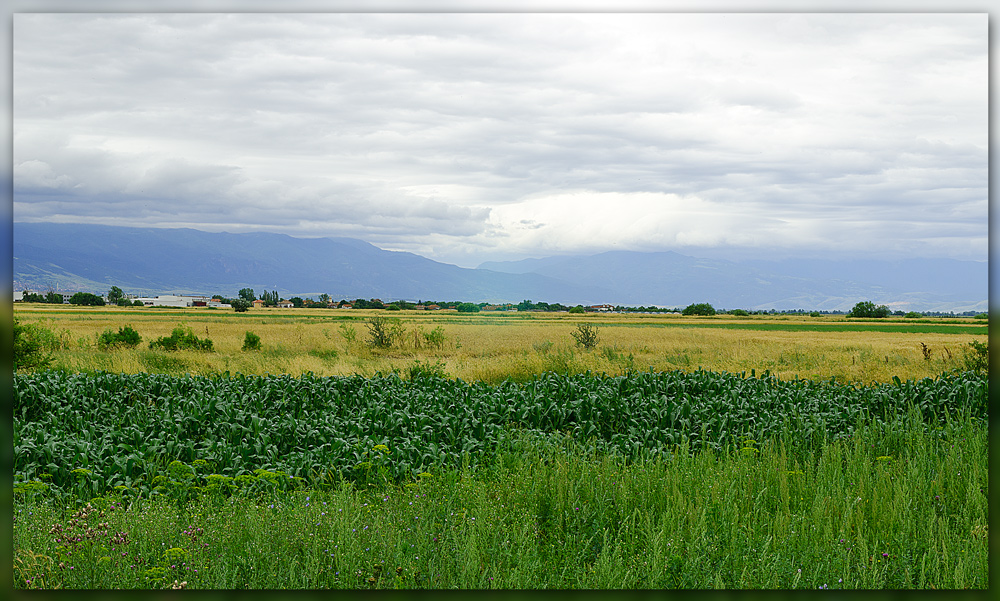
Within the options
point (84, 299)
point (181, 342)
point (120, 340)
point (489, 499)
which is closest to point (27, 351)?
point (181, 342)

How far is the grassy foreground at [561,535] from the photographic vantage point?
13.0 ft

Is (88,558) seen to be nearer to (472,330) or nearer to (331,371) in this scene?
(331,371)

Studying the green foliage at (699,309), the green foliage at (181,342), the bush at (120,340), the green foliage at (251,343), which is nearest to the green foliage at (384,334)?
the green foliage at (251,343)

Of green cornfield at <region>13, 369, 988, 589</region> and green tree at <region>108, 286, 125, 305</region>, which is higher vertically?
green tree at <region>108, 286, 125, 305</region>

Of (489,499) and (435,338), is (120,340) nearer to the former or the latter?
(435,338)

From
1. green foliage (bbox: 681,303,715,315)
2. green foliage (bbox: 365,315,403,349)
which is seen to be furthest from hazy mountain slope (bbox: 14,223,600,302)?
green foliage (bbox: 681,303,715,315)

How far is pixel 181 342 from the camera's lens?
2530 centimetres

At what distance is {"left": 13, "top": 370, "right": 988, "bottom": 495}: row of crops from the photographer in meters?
7.25

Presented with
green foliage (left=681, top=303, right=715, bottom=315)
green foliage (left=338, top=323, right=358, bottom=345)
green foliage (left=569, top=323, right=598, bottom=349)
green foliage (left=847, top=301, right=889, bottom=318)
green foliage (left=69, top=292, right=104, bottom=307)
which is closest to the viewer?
green foliage (left=569, top=323, right=598, bottom=349)

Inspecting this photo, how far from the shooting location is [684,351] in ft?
79.6

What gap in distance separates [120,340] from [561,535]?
2615 cm

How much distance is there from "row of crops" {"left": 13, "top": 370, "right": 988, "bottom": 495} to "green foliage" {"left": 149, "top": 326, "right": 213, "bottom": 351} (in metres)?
12.4

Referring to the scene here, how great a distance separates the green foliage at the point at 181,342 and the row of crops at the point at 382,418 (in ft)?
40.8

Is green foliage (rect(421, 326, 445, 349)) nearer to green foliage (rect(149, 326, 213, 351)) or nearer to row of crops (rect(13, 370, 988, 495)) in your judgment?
green foliage (rect(149, 326, 213, 351))
